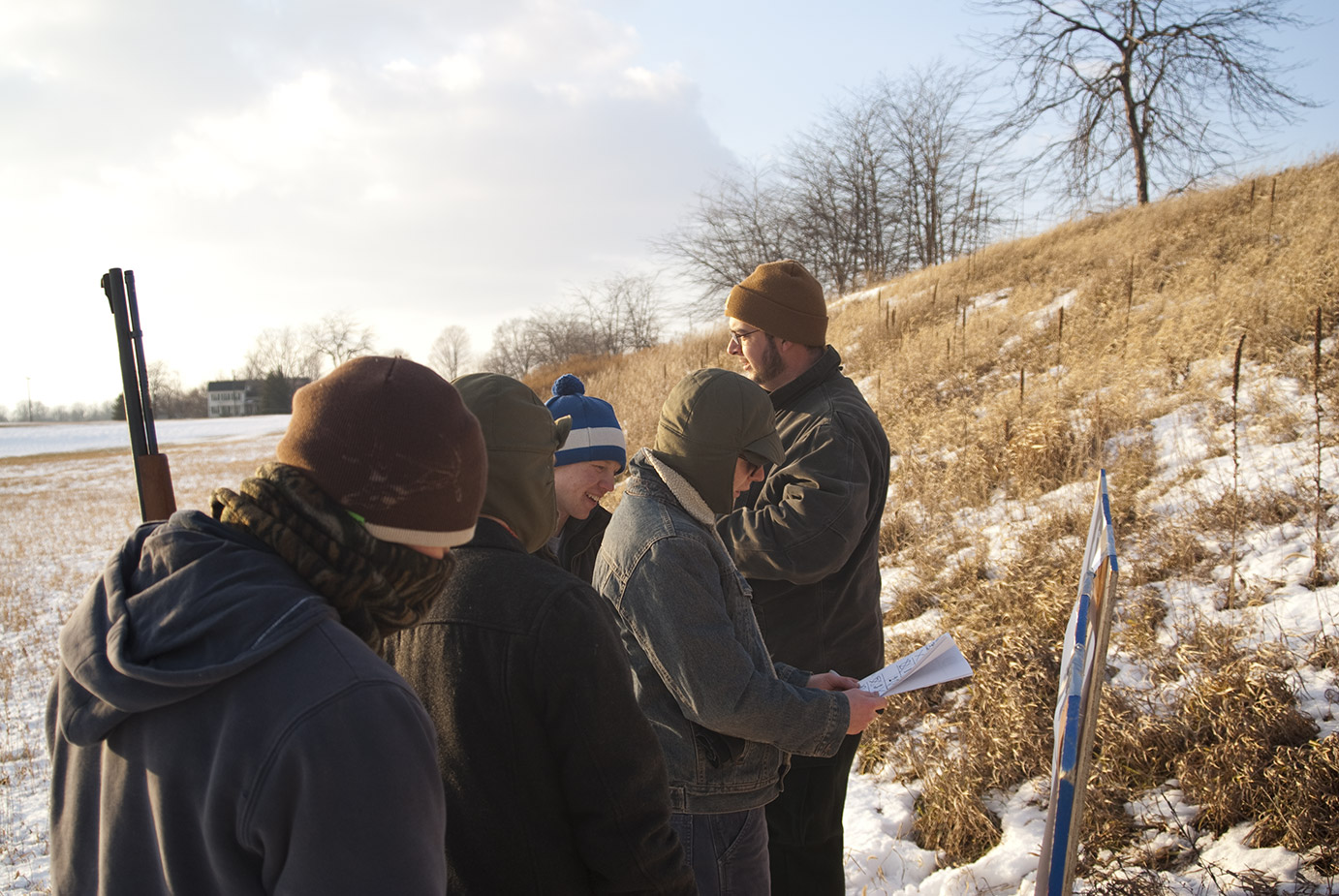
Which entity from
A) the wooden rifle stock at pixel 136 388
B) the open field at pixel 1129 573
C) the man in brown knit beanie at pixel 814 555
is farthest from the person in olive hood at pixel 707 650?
the wooden rifle stock at pixel 136 388

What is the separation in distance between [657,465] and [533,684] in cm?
84

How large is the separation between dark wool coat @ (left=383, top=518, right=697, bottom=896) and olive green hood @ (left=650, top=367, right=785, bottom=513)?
2.36ft

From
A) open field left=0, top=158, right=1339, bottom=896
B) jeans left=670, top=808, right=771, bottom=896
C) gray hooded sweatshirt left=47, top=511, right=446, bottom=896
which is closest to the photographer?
gray hooded sweatshirt left=47, top=511, right=446, bottom=896

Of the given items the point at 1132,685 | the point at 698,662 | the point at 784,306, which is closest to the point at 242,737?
the point at 698,662

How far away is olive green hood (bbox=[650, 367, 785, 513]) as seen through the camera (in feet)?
6.82

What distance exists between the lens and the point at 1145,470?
5.61m

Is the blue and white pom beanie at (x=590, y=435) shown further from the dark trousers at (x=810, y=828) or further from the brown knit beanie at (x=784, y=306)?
the dark trousers at (x=810, y=828)

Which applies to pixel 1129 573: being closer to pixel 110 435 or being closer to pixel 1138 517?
pixel 1138 517

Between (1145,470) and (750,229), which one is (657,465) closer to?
(1145,470)

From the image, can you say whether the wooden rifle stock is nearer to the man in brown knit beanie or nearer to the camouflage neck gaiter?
the man in brown knit beanie

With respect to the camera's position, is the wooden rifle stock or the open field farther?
the wooden rifle stock

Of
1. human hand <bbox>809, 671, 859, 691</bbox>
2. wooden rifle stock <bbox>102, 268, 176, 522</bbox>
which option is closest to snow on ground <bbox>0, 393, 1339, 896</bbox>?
human hand <bbox>809, 671, 859, 691</bbox>

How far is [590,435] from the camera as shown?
2.53 meters

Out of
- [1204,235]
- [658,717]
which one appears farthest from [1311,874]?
[1204,235]
